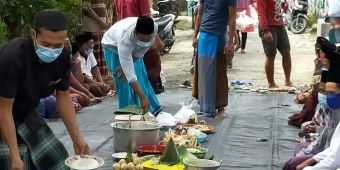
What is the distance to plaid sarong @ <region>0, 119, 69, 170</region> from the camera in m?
3.56

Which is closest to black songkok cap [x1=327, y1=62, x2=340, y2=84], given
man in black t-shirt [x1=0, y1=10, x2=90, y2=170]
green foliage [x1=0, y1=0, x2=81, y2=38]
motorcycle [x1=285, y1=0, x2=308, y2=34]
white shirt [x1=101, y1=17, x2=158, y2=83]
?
man in black t-shirt [x1=0, y1=10, x2=90, y2=170]

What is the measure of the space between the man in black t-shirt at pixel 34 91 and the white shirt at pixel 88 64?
3.77 meters

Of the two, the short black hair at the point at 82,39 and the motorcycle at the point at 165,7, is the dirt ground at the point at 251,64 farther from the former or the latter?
the short black hair at the point at 82,39

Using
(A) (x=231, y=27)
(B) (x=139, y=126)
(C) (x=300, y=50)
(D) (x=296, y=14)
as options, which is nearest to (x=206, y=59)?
(A) (x=231, y=27)

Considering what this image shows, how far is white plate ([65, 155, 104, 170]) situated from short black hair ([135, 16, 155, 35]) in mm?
1759

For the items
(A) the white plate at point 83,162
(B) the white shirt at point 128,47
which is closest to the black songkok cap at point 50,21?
(A) the white plate at point 83,162

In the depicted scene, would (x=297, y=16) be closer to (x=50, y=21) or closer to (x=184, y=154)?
(x=184, y=154)

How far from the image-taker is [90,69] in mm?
7715

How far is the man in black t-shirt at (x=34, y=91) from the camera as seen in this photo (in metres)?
3.34

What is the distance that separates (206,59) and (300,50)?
790cm

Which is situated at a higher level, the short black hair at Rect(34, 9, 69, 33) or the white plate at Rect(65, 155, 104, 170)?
the short black hair at Rect(34, 9, 69, 33)

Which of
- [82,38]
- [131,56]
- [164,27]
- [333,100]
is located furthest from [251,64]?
[333,100]

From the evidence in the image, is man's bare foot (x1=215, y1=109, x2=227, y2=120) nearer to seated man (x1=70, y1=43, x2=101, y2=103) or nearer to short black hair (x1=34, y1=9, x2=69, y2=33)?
seated man (x1=70, y1=43, x2=101, y2=103)

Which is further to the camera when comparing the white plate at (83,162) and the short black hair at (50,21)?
the white plate at (83,162)
